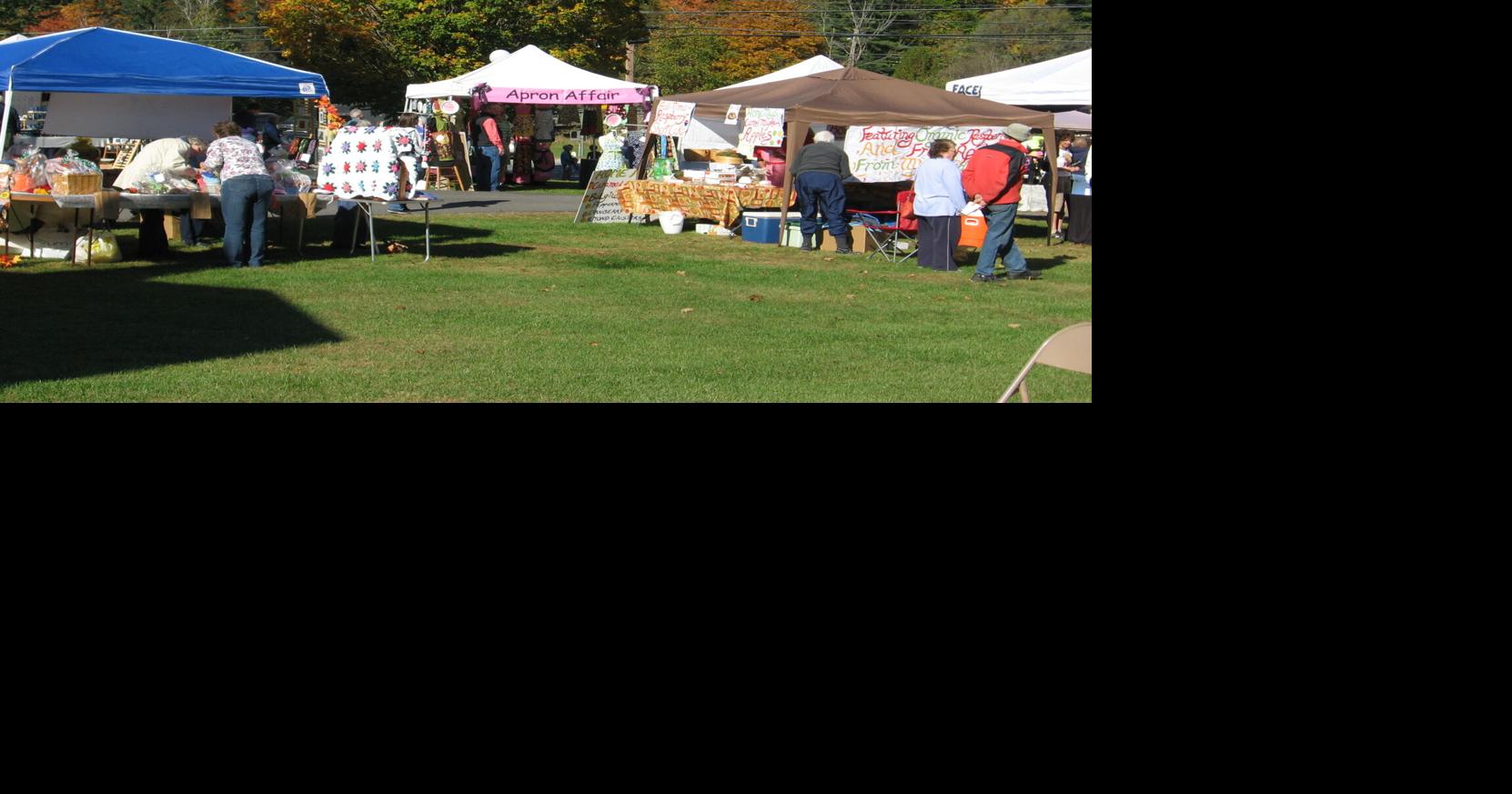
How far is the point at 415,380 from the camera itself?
20.7 feet

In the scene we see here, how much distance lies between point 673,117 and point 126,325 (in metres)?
7.11

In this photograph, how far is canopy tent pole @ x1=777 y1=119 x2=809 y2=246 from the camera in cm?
1251

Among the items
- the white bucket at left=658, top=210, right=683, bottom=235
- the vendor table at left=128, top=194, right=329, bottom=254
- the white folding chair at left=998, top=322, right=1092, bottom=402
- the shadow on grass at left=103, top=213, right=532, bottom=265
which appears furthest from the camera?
the white bucket at left=658, top=210, right=683, bottom=235

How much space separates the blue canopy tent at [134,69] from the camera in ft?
31.5

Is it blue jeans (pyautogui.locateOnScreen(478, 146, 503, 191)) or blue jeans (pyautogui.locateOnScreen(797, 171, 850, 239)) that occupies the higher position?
blue jeans (pyautogui.locateOnScreen(478, 146, 503, 191))

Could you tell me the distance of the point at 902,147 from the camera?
42.9 feet

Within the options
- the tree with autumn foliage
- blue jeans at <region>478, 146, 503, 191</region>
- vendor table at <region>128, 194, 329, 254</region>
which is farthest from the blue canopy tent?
blue jeans at <region>478, 146, 503, 191</region>

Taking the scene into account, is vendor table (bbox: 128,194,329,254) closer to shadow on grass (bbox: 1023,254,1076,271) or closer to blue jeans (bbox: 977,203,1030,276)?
blue jeans (bbox: 977,203,1030,276)

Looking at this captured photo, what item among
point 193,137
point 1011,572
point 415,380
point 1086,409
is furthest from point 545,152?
point 1011,572

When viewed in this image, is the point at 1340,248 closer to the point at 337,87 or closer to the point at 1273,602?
the point at 1273,602

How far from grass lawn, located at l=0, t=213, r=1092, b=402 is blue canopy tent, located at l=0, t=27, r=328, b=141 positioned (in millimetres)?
1195

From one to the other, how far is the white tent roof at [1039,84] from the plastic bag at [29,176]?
854 centimetres

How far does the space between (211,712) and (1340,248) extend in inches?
99.5

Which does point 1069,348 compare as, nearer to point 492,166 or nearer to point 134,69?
point 134,69
